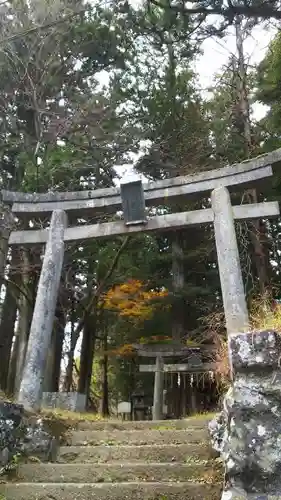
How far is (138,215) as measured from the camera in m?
8.07

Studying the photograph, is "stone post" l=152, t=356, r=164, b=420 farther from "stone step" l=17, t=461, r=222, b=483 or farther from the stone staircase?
"stone step" l=17, t=461, r=222, b=483

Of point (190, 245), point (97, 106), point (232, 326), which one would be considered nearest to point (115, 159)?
point (97, 106)

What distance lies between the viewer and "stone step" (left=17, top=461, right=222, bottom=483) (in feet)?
15.5

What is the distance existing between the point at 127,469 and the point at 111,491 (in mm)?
454

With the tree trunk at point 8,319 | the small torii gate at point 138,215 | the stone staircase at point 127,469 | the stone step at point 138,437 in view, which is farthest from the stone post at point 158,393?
the stone step at point 138,437

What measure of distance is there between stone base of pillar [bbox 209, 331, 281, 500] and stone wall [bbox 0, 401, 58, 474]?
2.47 meters

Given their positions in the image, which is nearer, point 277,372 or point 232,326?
point 277,372

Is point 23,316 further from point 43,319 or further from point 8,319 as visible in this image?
point 43,319

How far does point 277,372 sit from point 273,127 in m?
12.4

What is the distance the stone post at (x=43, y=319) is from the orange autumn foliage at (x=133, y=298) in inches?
266

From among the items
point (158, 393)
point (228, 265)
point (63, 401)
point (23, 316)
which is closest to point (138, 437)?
point (228, 265)

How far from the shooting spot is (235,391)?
3787mm

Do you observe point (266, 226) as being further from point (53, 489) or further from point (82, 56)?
point (53, 489)

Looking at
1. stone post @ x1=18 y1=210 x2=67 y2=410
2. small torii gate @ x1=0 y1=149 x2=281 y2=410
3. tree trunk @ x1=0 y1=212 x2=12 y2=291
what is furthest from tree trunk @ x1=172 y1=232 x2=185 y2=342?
stone post @ x1=18 y1=210 x2=67 y2=410
